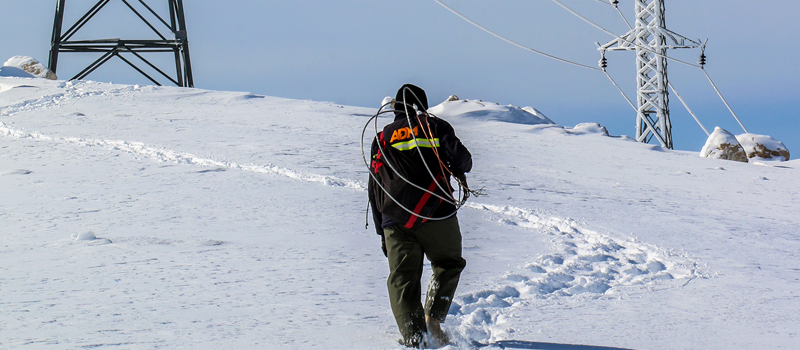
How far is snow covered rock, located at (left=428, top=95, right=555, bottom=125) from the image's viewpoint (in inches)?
639

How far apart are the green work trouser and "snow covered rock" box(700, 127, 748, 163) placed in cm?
1299

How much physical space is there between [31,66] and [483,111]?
1221 cm

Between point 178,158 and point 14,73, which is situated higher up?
point 14,73

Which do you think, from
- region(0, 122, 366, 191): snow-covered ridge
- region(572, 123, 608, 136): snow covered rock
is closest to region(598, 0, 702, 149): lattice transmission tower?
region(572, 123, 608, 136): snow covered rock

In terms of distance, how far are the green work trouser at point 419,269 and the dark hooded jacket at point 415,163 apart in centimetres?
7

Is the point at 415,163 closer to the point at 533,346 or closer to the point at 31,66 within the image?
the point at 533,346

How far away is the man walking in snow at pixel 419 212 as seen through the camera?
327cm

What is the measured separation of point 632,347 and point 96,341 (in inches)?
101

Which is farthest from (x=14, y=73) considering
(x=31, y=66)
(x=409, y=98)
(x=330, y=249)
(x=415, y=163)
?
(x=415, y=163)

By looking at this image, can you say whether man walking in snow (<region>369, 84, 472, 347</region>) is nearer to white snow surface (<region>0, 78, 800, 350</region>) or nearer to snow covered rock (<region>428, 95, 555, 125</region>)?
white snow surface (<region>0, 78, 800, 350</region>)

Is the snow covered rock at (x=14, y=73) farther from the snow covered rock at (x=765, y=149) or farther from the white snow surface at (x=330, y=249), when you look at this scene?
the snow covered rock at (x=765, y=149)

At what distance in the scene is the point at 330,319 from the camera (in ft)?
11.7

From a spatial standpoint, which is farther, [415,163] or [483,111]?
[483,111]

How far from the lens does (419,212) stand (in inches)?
129
